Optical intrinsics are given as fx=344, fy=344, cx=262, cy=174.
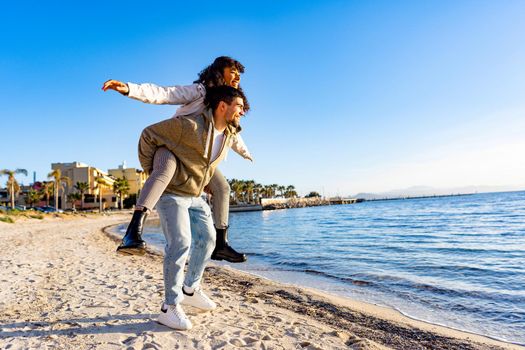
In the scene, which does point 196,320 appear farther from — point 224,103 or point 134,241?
point 224,103

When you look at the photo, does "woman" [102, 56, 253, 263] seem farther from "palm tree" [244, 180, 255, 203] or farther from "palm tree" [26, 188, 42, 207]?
"palm tree" [244, 180, 255, 203]

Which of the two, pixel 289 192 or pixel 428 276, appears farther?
pixel 289 192

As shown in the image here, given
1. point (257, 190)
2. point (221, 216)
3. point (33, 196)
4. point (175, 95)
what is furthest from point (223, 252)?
point (257, 190)

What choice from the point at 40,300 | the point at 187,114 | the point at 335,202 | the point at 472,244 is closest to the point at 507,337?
the point at 187,114

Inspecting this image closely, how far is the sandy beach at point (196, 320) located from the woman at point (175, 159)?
79cm

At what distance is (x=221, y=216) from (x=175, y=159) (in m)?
0.87

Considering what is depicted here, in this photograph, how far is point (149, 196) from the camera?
271cm

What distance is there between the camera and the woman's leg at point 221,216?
3408 mm

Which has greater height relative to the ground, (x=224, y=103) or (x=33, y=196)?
(x=33, y=196)

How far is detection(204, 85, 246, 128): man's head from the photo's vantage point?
9.78 ft

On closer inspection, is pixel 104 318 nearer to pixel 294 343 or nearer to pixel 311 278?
pixel 294 343

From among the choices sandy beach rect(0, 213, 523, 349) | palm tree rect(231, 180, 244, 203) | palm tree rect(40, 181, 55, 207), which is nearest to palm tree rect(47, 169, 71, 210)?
palm tree rect(40, 181, 55, 207)

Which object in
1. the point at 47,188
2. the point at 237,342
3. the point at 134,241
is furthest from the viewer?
the point at 47,188

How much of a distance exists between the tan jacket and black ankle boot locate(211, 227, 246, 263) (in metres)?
0.61
